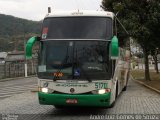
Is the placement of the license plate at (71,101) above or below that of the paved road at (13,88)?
above

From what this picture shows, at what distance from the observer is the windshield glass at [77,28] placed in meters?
12.4

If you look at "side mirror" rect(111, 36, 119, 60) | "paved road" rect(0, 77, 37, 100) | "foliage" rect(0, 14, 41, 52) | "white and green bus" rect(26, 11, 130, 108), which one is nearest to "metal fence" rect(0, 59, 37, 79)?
"paved road" rect(0, 77, 37, 100)

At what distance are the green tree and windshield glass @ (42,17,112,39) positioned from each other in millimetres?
13349

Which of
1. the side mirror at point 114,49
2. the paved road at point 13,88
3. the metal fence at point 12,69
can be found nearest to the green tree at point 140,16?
the paved road at point 13,88

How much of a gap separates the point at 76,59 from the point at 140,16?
16.3 meters

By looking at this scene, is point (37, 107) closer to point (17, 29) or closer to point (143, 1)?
point (143, 1)

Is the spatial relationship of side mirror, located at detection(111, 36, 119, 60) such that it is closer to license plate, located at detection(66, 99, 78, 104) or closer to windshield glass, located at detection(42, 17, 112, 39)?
windshield glass, located at detection(42, 17, 112, 39)

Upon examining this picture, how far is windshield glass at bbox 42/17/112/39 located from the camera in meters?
12.4

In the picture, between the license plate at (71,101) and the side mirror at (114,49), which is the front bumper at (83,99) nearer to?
the license plate at (71,101)

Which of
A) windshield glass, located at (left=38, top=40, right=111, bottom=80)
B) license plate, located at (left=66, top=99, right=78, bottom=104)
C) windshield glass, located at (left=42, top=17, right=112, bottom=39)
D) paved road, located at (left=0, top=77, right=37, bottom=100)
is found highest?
windshield glass, located at (left=42, top=17, right=112, bottom=39)

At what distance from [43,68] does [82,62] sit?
126 cm

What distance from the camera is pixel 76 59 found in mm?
11977

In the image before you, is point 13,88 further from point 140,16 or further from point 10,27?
point 10,27

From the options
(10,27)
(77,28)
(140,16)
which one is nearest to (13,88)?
(140,16)
